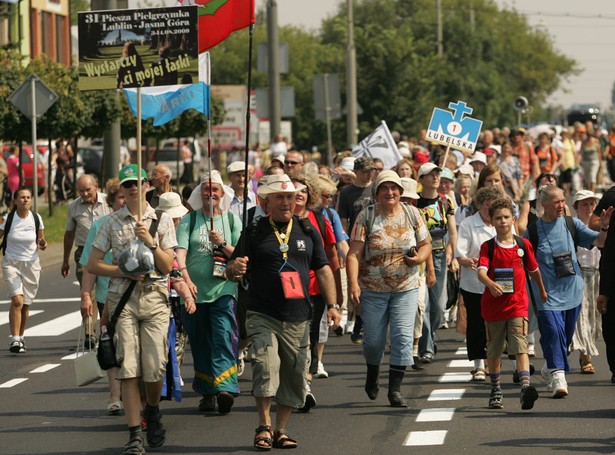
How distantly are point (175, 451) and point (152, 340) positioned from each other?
68 cm

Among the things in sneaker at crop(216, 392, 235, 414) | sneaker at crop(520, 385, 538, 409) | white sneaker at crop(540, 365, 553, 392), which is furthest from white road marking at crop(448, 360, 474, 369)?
sneaker at crop(216, 392, 235, 414)

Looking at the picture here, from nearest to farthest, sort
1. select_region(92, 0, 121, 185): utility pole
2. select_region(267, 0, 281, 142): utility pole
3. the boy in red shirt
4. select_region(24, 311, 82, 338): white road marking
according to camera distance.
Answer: the boy in red shirt → select_region(24, 311, 82, 338): white road marking → select_region(92, 0, 121, 185): utility pole → select_region(267, 0, 281, 142): utility pole

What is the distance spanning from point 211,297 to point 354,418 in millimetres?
1321

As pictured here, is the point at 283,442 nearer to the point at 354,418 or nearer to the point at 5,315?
the point at 354,418

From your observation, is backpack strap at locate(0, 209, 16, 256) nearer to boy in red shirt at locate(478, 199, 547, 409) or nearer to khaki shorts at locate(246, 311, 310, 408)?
boy in red shirt at locate(478, 199, 547, 409)

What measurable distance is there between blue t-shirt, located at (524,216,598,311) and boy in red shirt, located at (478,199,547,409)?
0.59 metres

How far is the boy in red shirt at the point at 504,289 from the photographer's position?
11391mm

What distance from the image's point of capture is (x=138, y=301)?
9875 millimetres

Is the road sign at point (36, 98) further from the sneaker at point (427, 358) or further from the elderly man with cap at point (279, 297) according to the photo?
the elderly man with cap at point (279, 297)

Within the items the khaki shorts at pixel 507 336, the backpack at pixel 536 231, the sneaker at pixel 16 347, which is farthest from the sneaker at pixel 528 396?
the sneaker at pixel 16 347

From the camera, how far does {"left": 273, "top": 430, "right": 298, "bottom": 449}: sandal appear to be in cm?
984

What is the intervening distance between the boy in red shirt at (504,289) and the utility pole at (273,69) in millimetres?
22398

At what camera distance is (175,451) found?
389 inches

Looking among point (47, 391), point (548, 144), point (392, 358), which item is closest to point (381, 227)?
point (392, 358)
